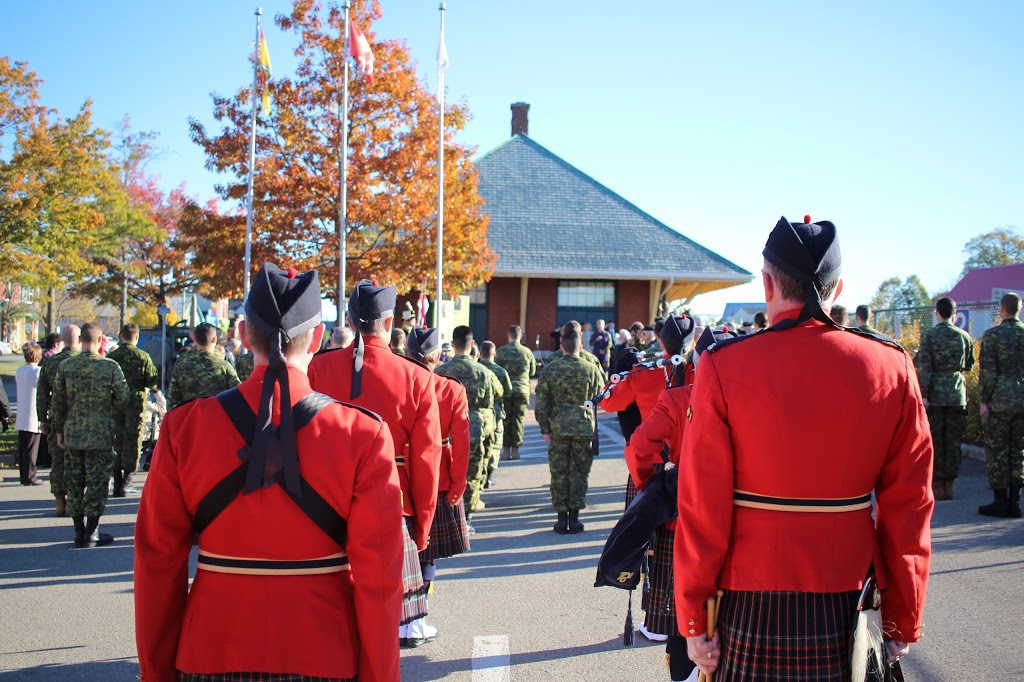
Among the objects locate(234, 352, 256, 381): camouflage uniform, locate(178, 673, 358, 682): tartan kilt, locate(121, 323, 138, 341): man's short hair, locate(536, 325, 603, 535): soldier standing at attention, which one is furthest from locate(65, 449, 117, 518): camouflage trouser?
locate(178, 673, 358, 682): tartan kilt

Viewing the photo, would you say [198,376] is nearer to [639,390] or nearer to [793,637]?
[639,390]

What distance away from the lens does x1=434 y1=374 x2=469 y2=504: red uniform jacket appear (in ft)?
18.7

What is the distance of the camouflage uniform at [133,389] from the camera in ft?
31.7

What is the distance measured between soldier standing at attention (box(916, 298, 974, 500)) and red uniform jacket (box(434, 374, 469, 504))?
243 inches

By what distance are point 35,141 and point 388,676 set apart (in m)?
22.1

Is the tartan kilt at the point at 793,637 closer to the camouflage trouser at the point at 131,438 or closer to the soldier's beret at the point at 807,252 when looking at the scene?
the soldier's beret at the point at 807,252

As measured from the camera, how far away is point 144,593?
2465 millimetres

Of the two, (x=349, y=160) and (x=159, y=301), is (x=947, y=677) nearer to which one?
(x=349, y=160)

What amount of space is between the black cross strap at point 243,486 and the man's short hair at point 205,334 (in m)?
6.39

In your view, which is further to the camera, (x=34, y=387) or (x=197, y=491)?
(x=34, y=387)

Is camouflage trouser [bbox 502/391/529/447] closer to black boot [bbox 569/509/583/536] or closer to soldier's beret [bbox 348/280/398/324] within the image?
black boot [bbox 569/509/583/536]

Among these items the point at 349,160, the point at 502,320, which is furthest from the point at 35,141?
the point at 502,320

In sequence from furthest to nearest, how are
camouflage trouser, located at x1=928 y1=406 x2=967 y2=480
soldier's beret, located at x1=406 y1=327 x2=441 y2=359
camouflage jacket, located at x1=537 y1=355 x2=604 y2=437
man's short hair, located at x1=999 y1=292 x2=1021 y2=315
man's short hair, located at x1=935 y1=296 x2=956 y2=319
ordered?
1. camouflage trouser, located at x1=928 y1=406 x2=967 y2=480
2. man's short hair, located at x1=935 y1=296 x2=956 y2=319
3. camouflage jacket, located at x1=537 y1=355 x2=604 y2=437
4. man's short hair, located at x1=999 y1=292 x2=1021 y2=315
5. soldier's beret, located at x1=406 y1=327 x2=441 y2=359

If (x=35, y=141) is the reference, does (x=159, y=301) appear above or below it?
below
